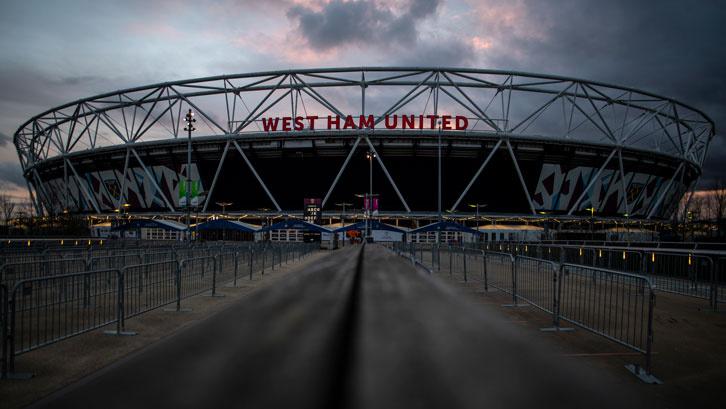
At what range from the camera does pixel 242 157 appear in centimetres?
5653

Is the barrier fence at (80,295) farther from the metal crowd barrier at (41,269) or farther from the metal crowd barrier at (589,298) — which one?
the metal crowd barrier at (589,298)

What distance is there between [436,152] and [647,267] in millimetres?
40148

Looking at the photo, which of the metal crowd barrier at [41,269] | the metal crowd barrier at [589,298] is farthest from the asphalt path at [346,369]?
the metal crowd barrier at [41,269]

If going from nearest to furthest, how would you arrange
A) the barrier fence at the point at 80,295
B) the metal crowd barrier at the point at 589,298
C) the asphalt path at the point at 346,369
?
the asphalt path at the point at 346,369
the barrier fence at the point at 80,295
the metal crowd barrier at the point at 589,298

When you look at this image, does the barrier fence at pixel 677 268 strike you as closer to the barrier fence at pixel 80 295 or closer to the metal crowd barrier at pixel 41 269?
the barrier fence at pixel 80 295

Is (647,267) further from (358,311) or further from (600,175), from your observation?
(600,175)

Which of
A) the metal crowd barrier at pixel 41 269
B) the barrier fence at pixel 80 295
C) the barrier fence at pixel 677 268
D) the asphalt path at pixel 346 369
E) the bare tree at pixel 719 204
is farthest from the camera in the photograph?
the bare tree at pixel 719 204

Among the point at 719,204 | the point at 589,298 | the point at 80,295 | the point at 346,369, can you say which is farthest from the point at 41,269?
the point at 719,204

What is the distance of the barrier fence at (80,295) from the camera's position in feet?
17.6

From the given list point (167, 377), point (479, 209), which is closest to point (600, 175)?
point (479, 209)

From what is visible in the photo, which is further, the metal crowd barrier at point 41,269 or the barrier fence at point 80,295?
the metal crowd barrier at point 41,269

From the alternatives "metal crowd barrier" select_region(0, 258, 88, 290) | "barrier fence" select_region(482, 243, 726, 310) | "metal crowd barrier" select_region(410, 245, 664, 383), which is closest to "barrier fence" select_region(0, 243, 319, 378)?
"metal crowd barrier" select_region(0, 258, 88, 290)

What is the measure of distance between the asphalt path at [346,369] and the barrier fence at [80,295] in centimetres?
133

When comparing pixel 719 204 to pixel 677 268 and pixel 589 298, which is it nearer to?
pixel 677 268
